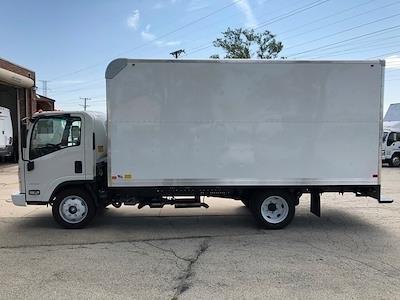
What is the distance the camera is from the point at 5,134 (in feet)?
81.8

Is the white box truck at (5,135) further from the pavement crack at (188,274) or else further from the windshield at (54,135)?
the pavement crack at (188,274)

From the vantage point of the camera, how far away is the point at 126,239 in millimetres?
8148

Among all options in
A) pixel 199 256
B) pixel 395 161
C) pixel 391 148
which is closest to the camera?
pixel 199 256

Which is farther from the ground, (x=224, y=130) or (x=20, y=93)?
(x=20, y=93)

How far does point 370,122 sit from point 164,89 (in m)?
3.76

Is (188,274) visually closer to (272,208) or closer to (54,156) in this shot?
(272,208)

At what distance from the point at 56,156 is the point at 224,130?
3.12m

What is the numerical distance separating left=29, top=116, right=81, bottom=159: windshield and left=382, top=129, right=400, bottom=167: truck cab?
22265 mm

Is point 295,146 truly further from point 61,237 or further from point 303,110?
point 61,237

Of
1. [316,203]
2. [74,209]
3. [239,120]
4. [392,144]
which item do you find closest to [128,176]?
[74,209]

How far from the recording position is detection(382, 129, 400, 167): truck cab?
1067 inches

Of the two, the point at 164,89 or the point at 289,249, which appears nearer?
the point at 289,249

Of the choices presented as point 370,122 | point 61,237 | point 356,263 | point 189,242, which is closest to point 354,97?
point 370,122

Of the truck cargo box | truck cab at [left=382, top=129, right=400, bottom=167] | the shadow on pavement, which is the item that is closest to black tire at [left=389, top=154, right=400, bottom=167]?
truck cab at [left=382, top=129, right=400, bottom=167]
